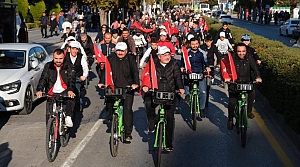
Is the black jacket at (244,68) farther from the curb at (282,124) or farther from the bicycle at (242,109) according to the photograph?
the curb at (282,124)

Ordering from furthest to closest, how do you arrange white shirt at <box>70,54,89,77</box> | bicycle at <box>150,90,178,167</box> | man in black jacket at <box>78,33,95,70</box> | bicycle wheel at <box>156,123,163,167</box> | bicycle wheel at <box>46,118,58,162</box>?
man in black jacket at <box>78,33,95,70</box> < white shirt at <box>70,54,89,77</box> < bicycle wheel at <box>46,118,58,162</box> < bicycle at <box>150,90,178,167</box> < bicycle wheel at <box>156,123,163,167</box>

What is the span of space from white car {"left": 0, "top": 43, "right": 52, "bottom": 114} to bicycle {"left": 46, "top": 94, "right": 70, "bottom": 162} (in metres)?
2.70

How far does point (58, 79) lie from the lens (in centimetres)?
805

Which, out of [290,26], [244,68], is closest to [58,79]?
[244,68]

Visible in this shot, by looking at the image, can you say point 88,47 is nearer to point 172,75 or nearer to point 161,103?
point 172,75

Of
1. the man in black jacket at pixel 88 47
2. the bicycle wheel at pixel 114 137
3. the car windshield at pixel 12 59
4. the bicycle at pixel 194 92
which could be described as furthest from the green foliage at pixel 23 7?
the bicycle wheel at pixel 114 137

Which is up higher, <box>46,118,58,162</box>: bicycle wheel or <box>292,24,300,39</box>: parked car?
<box>292,24,300,39</box>: parked car

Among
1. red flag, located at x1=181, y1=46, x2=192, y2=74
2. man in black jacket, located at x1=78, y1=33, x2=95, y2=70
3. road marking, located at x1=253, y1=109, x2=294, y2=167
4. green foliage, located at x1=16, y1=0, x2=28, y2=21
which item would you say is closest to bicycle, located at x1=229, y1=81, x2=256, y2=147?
road marking, located at x1=253, y1=109, x2=294, y2=167

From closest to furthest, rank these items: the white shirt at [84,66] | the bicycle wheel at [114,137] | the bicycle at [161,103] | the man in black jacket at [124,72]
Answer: the bicycle at [161,103], the bicycle wheel at [114,137], the man in black jacket at [124,72], the white shirt at [84,66]

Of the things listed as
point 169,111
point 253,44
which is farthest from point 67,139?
point 253,44

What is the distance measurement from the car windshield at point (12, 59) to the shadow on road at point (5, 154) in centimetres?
316

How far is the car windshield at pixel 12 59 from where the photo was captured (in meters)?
11.5

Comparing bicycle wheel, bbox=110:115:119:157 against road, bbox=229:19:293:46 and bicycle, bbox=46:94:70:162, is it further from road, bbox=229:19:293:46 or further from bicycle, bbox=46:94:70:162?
road, bbox=229:19:293:46

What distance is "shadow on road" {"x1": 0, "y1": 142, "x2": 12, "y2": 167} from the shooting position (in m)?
7.55
